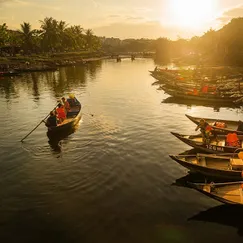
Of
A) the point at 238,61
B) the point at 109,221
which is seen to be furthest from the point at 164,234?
the point at 238,61

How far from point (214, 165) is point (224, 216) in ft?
12.3

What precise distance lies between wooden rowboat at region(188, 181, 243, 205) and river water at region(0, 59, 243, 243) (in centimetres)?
114

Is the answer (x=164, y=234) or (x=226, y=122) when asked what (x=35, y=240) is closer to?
(x=164, y=234)

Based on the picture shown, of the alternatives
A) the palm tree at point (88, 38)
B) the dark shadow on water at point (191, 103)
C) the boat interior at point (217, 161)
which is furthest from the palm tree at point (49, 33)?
the boat interior at point (217, 161)

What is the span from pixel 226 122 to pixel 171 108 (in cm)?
1285

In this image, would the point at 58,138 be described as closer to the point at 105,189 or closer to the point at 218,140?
the point at 105,189

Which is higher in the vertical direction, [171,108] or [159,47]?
[159,47]

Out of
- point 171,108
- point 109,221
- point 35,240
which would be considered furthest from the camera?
point 171,108

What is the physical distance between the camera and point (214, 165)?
16984 millimetres

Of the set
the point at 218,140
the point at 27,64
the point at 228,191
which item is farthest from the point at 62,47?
the point at 228,191

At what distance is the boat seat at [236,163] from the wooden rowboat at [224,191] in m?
1.75

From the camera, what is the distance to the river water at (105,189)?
42.7 ft

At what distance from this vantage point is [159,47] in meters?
164

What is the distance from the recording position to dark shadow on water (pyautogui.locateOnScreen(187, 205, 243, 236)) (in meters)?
13.5
